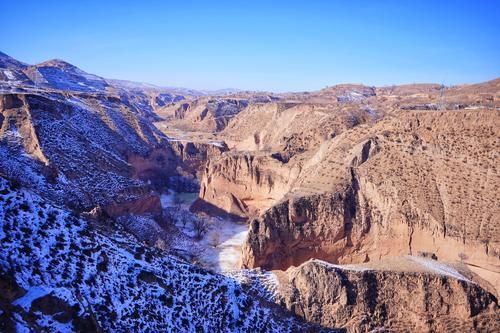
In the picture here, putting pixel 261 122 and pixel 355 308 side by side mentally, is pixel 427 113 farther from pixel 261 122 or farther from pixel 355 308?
pixel 261 122

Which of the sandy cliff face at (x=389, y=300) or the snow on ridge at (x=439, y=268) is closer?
the sandy cliff face at (x=389, y=300)

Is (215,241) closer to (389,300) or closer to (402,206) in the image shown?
(402,206)

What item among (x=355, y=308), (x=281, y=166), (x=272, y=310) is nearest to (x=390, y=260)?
(x=355, y=308)

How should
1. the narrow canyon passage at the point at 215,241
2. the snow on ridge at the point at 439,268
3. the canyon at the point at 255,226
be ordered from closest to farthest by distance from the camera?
the canyon at the point at 255,226 < the snow on ridge at the point at 439,268 < the narrow canyon passage at the point at 215,241

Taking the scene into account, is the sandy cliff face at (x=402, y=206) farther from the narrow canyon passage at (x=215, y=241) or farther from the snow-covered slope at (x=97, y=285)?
the snow-covered slope at (x=97, y=285)

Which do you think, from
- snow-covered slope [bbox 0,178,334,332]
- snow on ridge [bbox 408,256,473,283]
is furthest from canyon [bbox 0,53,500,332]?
snow on ridge [bbox 408,256,473,283]

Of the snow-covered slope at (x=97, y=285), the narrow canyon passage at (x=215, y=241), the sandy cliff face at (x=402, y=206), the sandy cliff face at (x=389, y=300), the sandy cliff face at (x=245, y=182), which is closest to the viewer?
the snow-covered slope at (x=97, y=285)

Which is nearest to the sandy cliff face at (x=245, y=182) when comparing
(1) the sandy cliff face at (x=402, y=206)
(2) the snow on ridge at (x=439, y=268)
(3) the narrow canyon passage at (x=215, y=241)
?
(3) the narrow canyon passage at (x=215, y=241)
